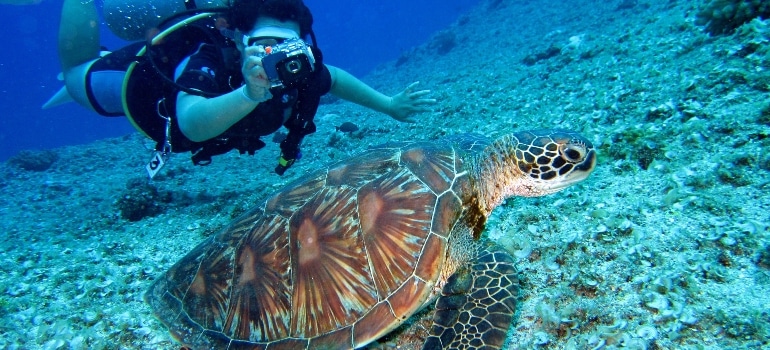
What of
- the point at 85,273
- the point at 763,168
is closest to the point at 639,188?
the point at 763,168

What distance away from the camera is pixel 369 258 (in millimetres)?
2229

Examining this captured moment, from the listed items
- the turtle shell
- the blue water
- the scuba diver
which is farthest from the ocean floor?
the blue water

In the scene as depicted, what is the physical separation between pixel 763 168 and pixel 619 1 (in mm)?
12362

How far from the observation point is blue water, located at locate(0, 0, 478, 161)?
2136 inches

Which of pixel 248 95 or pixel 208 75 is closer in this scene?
pixel 248 95

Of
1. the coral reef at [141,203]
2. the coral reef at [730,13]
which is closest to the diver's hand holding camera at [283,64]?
the coral reef at [141,203]

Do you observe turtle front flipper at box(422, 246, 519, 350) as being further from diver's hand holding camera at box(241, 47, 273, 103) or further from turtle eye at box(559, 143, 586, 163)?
diver's hand holding camera at box(241, 47, 273, 103)

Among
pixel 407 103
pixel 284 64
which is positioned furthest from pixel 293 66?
pixel 407 103

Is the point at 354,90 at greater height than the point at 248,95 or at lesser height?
lesser

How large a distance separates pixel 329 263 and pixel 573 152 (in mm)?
1910

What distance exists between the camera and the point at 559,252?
7.96 ft

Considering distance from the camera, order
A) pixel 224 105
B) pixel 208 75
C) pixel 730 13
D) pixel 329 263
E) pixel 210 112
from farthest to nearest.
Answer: pixel 730 13
pixel 208 75
pixel 210 112
pixel 224 105
pixel 329 263

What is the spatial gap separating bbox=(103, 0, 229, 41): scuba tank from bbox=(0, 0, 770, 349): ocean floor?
8.22ft

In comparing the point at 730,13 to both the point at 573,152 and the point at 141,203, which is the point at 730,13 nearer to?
the point at 573,152
